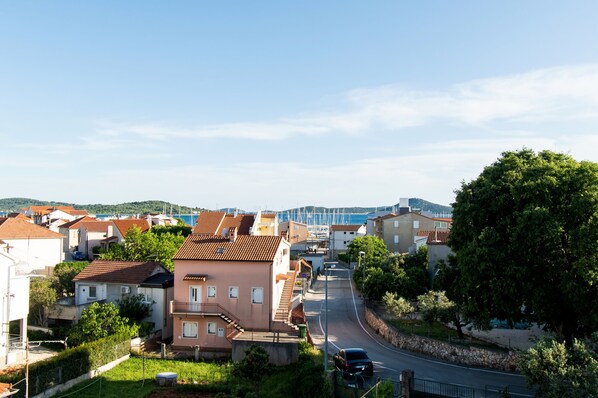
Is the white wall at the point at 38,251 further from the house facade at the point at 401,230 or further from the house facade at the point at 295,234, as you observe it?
the house facade at the point at 401,230

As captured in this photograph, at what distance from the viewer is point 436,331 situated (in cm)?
3838

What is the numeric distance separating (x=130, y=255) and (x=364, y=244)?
33.9 metres

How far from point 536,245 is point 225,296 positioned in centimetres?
2240

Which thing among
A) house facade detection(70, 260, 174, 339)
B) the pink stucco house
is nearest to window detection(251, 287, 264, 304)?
the pink stucco house

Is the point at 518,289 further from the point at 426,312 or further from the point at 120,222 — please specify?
the point at 120,222

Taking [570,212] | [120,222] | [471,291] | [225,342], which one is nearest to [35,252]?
[120,222]

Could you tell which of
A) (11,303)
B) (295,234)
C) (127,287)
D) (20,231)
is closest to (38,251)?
(20,231)

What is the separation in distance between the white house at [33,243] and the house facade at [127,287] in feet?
76.0

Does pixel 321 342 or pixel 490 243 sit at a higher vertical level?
pixel 490 243

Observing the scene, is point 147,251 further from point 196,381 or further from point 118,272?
point 196,381

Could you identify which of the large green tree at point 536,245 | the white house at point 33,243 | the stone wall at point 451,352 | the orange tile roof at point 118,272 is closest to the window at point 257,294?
the orange tile roof at point 118,272

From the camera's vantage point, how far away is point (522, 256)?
2678 centimetres

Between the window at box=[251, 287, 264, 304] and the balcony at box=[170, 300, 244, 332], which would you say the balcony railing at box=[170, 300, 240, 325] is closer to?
the balcony at box=[170, 300, 244, 332]

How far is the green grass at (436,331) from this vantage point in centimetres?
3325
